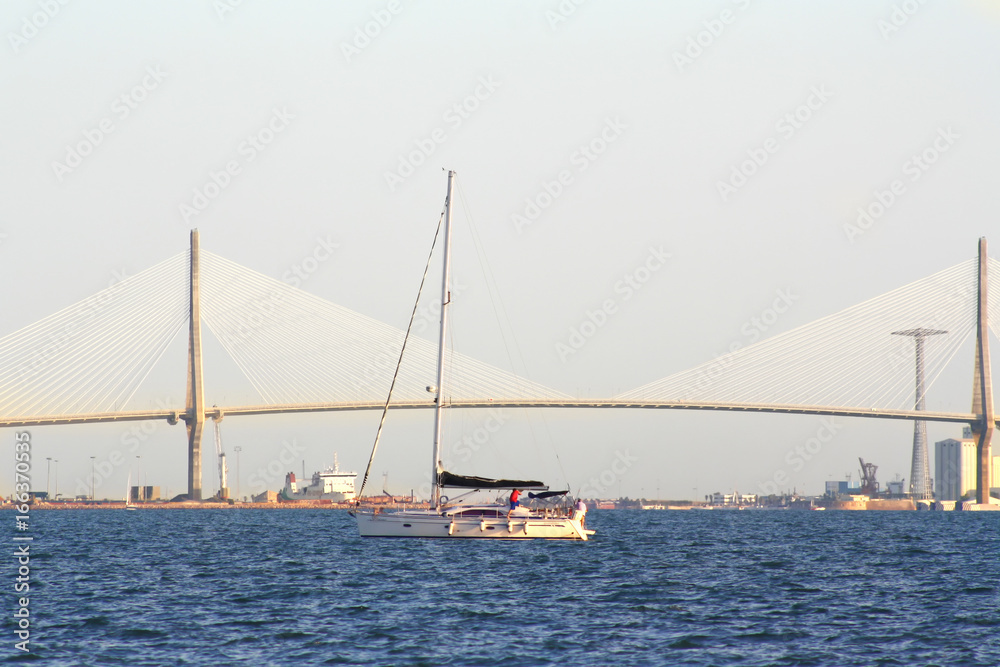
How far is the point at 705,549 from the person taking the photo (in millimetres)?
42094

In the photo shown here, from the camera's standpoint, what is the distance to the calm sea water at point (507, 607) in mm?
18688

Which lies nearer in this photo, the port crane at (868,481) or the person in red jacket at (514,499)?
the person in red jacket at (514,499)

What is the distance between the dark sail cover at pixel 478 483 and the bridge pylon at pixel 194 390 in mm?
52977

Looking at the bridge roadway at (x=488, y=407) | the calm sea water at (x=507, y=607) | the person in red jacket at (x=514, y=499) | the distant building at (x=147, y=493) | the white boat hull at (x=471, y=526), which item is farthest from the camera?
the distant building at (x=147, y=493)

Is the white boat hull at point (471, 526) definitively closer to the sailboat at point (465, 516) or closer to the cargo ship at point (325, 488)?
the sailboat at point (465, 516)

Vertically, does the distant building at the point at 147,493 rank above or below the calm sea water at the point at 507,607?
below

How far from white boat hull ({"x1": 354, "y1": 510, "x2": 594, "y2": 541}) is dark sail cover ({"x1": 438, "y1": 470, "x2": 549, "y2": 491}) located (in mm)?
1133

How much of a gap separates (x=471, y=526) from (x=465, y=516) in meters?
0.47

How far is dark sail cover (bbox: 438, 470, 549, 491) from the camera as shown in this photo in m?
41.1

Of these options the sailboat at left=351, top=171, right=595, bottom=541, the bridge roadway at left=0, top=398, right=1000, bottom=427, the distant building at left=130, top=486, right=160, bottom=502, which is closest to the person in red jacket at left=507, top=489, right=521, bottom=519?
the sailboat at left=351, top=171, right=595, bottom=541

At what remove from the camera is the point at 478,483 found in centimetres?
4141

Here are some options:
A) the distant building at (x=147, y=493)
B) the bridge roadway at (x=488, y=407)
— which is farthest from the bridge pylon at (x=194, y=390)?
the distant building at (x=147, y=493)

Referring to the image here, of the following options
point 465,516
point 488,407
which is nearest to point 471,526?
point 465,516

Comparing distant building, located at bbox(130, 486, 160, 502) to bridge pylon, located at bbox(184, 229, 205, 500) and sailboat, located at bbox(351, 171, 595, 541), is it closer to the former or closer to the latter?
bridge pylon, located at bbox(184, 229, 205, 500)
